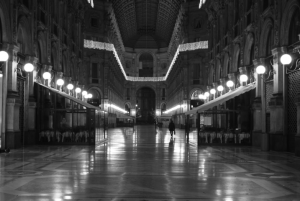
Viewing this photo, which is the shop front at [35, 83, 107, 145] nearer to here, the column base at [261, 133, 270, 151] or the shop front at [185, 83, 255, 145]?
the shop front at [185, 83, 255, 145]

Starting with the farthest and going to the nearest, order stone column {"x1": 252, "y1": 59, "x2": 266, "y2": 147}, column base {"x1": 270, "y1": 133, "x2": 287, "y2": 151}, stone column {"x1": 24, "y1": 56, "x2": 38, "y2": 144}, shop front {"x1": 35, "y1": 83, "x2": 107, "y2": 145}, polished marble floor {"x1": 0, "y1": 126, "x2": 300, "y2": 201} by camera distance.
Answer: shop front {"x1": 35, "y1": 83, "x2": 107, "y2": 145} → stone column {"x1": 24, "y1": 56, "x2": 38, "y2": 144} → stone column {"x1": 252, "y1": 59, "x2": 266, "y2": 147} → column base {"x1": 270, "y1": 133, "x2": 287, "y2": 151} → polished marble floor {"x1": 0, "y1": 126, "x2": 300, "y2": 201}

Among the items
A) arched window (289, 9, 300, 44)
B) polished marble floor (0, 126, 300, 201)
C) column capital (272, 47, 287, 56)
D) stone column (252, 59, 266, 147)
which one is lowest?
polished marble floor (0, 126, 300, 201)

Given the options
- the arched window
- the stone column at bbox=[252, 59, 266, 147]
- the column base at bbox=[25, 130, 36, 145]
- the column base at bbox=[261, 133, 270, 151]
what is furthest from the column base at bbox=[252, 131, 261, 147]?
the column base at bbox=[25, 130, 36, 145]

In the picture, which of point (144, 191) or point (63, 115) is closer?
point (144, 191)

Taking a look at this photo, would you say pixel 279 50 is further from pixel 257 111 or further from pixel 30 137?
pixel 30 137

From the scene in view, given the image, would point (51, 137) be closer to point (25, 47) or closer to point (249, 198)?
point (25, 47)

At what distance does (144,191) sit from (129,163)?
6409mm

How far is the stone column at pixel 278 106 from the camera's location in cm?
2309

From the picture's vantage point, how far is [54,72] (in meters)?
37.2

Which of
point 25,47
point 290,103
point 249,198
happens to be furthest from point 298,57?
point 25,47

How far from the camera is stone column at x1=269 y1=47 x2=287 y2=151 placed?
75.8ft

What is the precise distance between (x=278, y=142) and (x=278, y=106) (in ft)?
6.53

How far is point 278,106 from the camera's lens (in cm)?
2333

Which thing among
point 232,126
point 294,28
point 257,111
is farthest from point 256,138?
point 294,28
